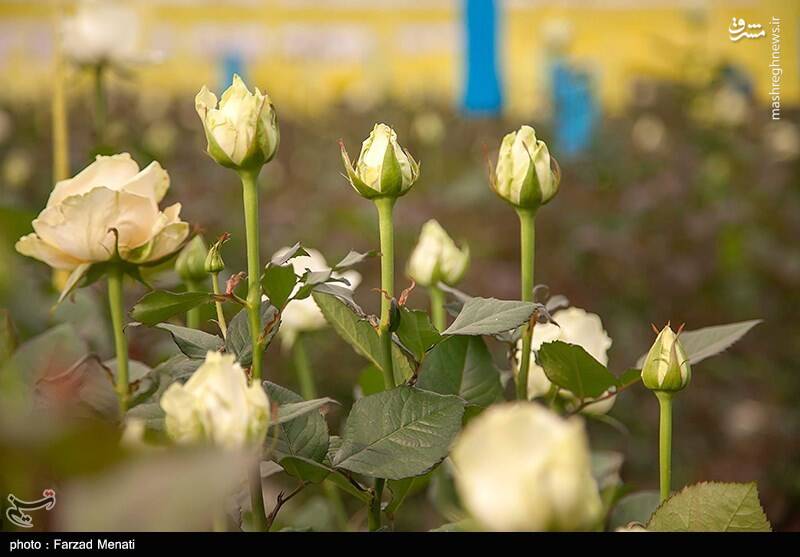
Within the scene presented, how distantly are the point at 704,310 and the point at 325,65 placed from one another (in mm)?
3224

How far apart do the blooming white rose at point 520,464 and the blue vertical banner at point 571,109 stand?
240 cm

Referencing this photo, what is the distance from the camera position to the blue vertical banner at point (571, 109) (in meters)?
2.57

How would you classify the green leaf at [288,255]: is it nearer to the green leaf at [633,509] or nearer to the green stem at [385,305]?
the green stem at [385,305]

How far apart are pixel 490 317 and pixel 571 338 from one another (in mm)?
101

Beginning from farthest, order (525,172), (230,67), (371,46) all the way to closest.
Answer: (371,46)
(230,67)
(525,172)

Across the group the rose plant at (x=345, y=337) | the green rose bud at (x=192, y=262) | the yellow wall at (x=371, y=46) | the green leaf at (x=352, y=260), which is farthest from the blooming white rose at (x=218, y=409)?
the yellow wall at (x=371, y=46)

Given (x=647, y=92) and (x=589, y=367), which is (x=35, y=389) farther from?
(x=647, y=92)

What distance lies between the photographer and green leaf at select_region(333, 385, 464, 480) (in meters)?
0.32

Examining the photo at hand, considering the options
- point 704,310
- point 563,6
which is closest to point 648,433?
point 704,310

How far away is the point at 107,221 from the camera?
367 millimetres

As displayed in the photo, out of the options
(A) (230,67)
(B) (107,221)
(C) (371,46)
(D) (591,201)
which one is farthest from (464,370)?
(C) (371,46)

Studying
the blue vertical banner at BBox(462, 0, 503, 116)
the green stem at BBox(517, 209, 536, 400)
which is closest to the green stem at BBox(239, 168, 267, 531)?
the green stem at BBox(517, 209, 536, 400)

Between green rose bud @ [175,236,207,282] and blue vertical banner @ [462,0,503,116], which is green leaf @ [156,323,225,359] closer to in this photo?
green rose bud @ [175,236,207,282]

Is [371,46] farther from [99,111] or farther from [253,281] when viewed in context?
[253,281]
